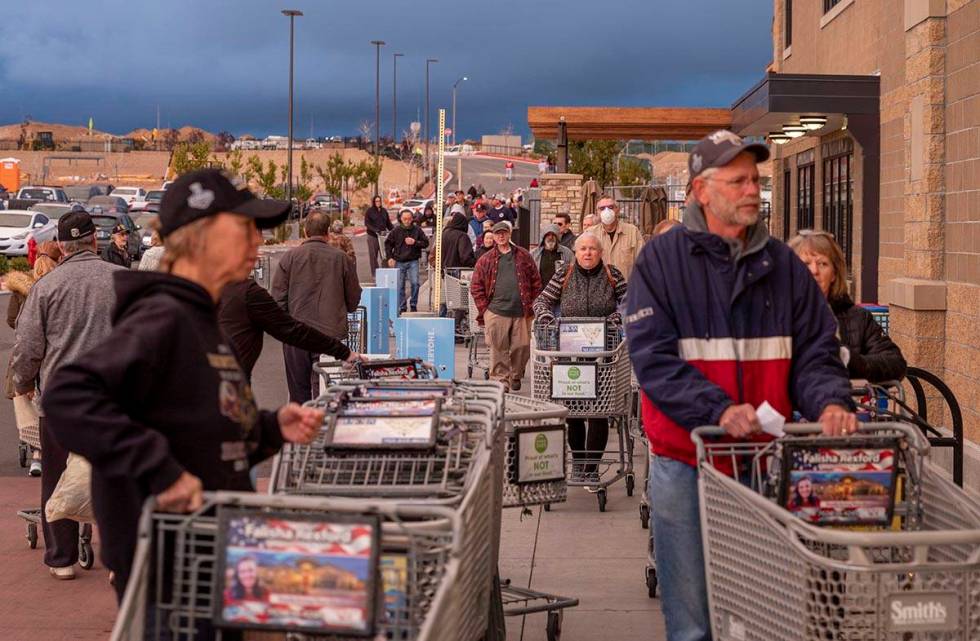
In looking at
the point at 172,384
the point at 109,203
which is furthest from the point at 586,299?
the point at 109,203

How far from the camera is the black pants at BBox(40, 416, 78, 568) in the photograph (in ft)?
27.4

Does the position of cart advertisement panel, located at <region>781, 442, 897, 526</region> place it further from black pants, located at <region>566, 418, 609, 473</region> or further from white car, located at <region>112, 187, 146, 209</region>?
white car, located at <region>112, 187, 146, 209</region>

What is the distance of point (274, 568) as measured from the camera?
3.58 meters

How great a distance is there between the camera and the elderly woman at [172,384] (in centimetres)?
371

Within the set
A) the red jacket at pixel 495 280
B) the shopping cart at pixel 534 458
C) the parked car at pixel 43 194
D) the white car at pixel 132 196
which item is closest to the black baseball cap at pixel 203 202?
the shopping cart at pixel 534 458

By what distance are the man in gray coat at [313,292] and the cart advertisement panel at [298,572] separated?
8.74 m

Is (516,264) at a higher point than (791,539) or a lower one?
higher

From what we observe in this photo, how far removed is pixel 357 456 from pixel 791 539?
1674mm

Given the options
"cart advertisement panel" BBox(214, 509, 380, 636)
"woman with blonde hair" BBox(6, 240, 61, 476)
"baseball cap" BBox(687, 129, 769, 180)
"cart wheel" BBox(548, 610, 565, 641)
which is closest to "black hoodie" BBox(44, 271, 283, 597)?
"cart advertisement panel" BBox(214, 509, 380, 636)

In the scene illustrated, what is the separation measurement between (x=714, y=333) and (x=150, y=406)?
1926mm

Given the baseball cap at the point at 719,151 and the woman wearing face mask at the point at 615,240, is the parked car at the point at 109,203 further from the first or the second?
the baseball cap at the point at 719,151

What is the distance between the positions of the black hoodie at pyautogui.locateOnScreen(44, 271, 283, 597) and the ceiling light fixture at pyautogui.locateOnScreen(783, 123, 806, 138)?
18574 millimetres

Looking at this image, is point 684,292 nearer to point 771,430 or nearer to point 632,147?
point 771,430

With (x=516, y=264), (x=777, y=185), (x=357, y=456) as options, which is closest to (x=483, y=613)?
(x=357, y=456)
